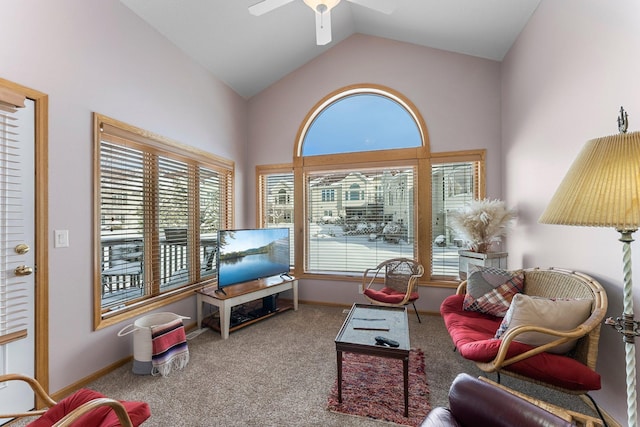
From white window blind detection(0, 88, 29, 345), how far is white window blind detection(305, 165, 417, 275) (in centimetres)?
300

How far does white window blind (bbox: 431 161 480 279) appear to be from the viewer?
369cm

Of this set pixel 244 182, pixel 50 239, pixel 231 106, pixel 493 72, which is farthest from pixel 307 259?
pixel 493 72

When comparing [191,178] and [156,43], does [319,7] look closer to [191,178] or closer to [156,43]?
[156,43]

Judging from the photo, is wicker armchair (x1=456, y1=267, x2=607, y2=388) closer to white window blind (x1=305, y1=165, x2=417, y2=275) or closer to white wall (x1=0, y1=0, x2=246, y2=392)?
white window blind (x1=305, y1=165, x2=417, y2=275)

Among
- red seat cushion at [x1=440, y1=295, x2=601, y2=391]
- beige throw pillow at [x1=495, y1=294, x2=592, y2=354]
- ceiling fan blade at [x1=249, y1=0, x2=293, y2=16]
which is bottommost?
red seat cushion at [x1=440, y1=295, x2=601, y2=391]

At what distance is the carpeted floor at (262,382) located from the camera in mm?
1861

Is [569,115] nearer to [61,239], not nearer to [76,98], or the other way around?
[76,98]

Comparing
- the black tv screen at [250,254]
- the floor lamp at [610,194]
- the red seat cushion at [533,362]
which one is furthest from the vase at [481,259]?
the black tv screen at [250,254]

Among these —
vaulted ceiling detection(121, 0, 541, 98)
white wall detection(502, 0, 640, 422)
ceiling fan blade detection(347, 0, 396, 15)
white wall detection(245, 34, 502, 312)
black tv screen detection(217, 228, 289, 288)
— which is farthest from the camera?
white wall detection(245, 34, 502, 312)

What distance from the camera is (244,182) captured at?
4422 mm

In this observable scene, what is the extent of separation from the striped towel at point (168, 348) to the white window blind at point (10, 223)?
31.9 inches

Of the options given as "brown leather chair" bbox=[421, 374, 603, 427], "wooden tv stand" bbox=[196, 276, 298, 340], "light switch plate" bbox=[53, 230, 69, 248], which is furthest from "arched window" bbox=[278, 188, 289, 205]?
"brown leather chair" bbox=[421, 374, 603, 427]

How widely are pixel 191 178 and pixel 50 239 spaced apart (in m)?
1.56

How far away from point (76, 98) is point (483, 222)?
12.5 ft
